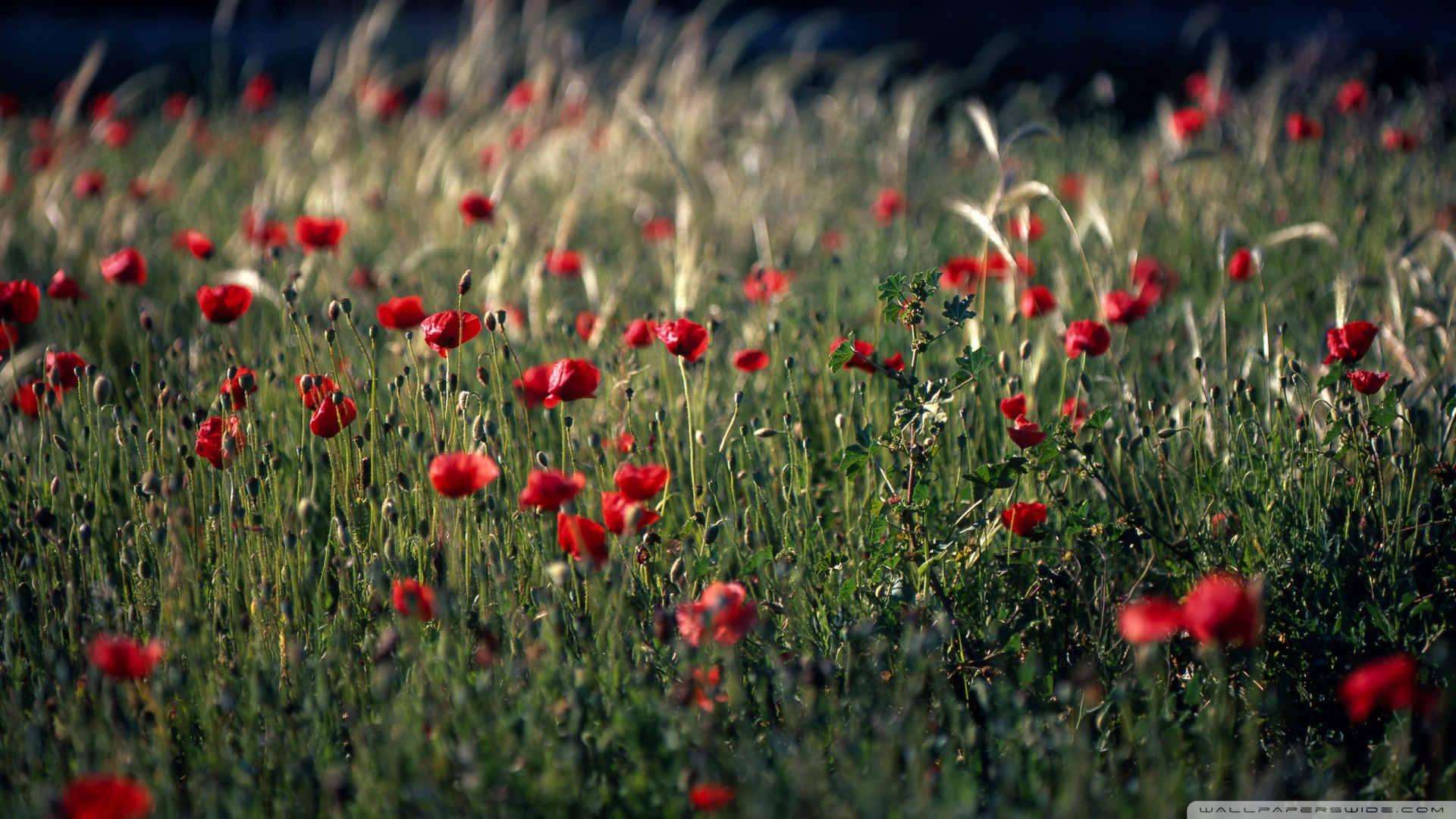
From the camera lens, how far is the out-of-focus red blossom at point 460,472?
156 cm

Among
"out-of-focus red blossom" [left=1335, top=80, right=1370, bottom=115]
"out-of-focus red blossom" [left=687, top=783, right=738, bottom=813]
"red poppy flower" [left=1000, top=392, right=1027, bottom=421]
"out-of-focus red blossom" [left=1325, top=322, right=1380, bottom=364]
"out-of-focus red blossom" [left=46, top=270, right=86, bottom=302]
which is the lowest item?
"out-of-focus red blossom" [left=687, top=783, right=738, bottom=813]

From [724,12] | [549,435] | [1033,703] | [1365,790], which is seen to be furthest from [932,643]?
[724,12]

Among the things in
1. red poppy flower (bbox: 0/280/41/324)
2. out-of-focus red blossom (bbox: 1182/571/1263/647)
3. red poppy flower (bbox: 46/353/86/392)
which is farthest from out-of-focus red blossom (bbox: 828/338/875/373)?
red poppy flower (bbox: 0/280/41/324)

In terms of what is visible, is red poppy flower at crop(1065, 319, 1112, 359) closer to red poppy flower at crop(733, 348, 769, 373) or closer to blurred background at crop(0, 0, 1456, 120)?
red poppy flower at crop(733, 348, 769, 373)

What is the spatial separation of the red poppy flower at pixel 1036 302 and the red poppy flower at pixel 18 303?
206 centimetres

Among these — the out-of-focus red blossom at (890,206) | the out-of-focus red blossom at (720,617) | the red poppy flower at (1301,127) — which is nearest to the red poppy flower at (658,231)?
the out-of-focus red blossom at (890,206)

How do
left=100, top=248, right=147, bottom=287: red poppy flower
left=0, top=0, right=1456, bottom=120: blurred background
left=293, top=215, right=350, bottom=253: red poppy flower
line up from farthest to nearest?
left=0, top=0, right=1456, bottom=120: blurred background
left=293, top=215, right=350, bottom=253: red poppy flower
left=100, top=248, right=147, bottom=287: red poppy flower

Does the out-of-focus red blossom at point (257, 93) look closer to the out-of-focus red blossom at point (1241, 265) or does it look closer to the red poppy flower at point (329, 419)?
the red poppy flower at point (329, 419)

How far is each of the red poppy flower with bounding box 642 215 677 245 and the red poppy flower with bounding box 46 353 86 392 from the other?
2.07 meters

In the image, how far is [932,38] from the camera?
10.9 m

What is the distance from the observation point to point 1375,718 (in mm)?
1812

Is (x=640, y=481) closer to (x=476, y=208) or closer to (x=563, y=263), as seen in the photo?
(x=476, y=208)

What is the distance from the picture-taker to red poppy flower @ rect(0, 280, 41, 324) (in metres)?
2.14

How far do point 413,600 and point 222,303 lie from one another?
3.38ft
